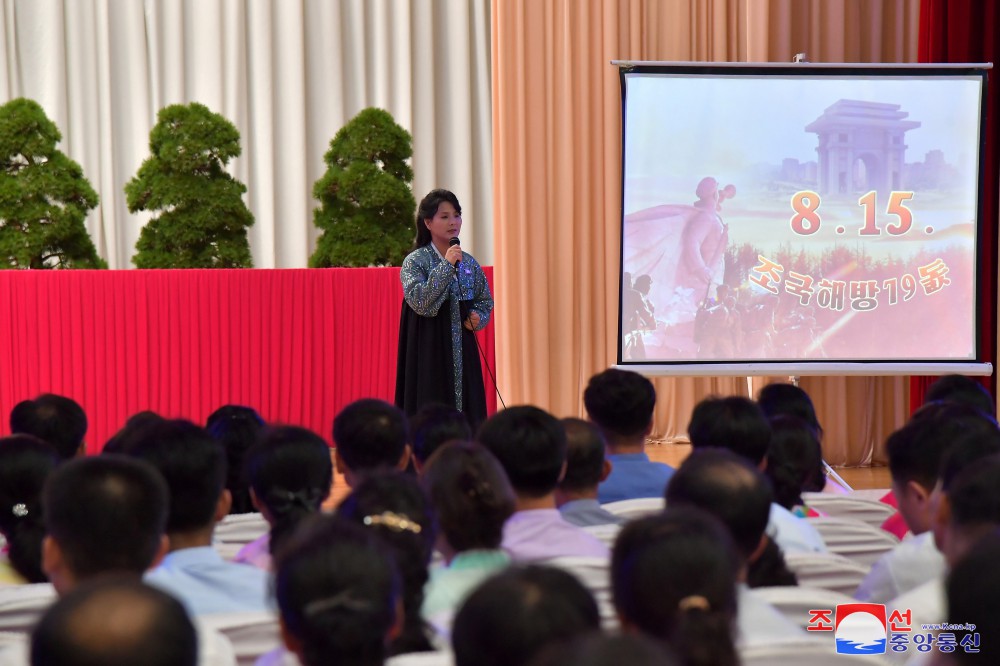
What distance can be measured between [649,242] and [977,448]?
127 inches

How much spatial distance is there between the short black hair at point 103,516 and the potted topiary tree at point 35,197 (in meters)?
3.94

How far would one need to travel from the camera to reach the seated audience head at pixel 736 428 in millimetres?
2371

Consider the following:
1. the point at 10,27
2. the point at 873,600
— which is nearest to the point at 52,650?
the point at 873,600

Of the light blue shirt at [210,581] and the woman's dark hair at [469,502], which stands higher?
the woman's dark hair at [469,502]

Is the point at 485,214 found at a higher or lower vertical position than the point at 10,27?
lower

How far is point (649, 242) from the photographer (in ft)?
16.6

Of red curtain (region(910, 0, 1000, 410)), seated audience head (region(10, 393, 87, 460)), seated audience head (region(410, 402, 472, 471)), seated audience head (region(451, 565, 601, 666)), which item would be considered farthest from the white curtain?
seated audience head (region(451, 565, 601, 666))

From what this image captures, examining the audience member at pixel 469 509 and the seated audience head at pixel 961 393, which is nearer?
the audience member at pixel 469 509

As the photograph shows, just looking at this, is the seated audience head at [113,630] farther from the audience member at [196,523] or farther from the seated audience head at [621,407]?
the seated audience head at [621,407]

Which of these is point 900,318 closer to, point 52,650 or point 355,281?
point 355,281

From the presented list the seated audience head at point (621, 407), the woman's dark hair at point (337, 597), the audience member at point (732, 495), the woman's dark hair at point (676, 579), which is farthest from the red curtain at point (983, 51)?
the woman's dark hair at point (337, 597)

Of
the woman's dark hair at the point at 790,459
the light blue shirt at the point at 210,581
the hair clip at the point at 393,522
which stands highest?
the hair clip at the point at 393,522

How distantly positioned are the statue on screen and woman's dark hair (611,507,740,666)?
3907 millimetres

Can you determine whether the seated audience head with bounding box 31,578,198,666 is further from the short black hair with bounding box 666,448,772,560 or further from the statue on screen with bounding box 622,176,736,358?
the statue on screen with bounding box 622,176,736,358
